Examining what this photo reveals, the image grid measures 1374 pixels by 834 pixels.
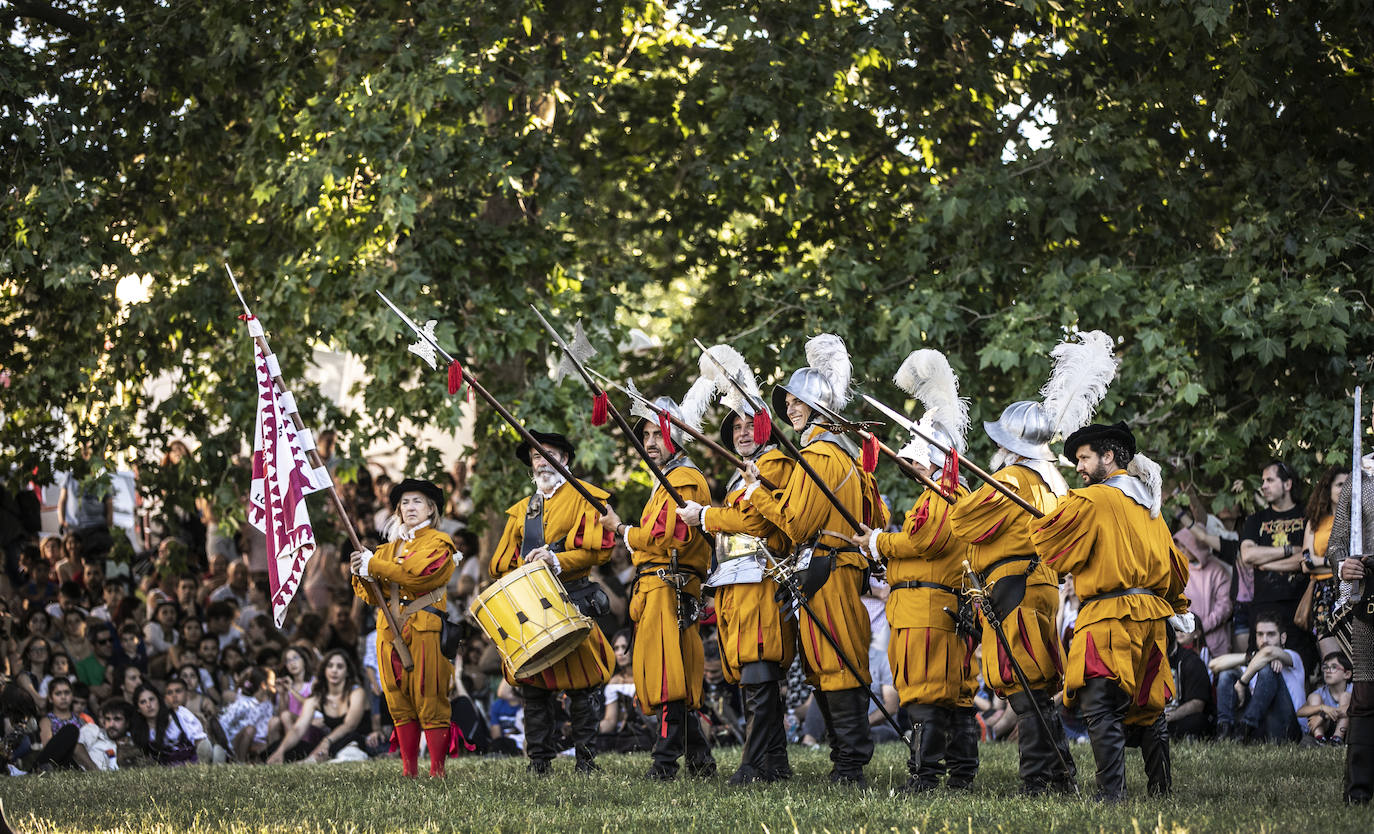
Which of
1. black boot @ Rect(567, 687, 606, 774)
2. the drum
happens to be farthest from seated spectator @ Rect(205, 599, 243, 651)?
the drum

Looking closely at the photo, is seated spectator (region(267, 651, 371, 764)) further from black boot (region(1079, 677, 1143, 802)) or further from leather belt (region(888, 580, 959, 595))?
black boot (region(1079, 677, 1143, 802))

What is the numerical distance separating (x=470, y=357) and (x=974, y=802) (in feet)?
24.9

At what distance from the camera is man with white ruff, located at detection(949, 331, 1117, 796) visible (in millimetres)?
8281

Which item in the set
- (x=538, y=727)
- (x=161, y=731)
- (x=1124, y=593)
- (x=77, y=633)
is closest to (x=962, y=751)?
(x=1124, y=593)

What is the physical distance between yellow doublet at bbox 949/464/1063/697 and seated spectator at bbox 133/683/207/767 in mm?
7238

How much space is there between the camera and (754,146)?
13555mm

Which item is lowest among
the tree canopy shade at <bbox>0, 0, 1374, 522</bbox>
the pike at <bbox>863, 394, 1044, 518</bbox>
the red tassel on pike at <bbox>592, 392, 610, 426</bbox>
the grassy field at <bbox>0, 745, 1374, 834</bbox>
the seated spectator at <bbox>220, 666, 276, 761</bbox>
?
the seated spectator at <bbox>220, 666, 276, 761</bbox>

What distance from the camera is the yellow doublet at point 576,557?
10.2m

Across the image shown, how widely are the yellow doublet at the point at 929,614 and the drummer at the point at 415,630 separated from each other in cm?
299

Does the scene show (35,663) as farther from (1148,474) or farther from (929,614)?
(1148,474)

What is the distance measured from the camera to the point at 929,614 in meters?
8.66

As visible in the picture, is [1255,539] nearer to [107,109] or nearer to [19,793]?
[19,793]

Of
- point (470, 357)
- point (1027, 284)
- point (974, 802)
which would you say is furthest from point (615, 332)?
point (974, 802)

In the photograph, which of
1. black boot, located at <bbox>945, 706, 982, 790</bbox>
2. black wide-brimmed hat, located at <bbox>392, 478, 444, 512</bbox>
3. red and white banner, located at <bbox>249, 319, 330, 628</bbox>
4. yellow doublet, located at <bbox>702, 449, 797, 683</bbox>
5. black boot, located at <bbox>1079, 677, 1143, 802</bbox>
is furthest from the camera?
black wide-brimmed hat, located at <bbox>392, 478, 444, 512</bbox>
